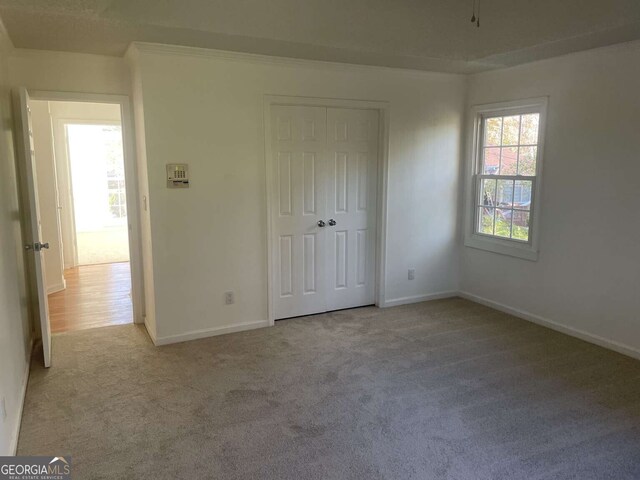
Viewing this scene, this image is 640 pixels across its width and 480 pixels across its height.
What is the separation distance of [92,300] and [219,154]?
2598 mm

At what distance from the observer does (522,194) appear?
4551mm

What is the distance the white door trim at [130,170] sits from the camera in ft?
12.8

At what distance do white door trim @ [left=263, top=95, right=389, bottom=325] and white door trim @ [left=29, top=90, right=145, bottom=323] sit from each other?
1.19 metres

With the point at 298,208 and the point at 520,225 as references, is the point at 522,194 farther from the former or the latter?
the point at 298,208

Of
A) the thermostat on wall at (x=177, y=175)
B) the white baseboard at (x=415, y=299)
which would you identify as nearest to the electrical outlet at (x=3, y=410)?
the thermostat on wall at (x=177, y=175)

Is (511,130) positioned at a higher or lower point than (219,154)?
higher

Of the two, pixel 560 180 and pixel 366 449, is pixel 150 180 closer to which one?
pixel 366 449

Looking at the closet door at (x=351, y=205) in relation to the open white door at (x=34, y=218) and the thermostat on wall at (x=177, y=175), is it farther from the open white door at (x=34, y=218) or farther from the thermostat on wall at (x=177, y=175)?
the open white door at (x=34, y=218)

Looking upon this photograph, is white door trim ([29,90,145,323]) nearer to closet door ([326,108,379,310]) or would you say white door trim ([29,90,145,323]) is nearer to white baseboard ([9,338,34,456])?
white baseboard ([9,338,34,456])

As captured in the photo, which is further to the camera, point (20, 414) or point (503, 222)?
point (503, 222)

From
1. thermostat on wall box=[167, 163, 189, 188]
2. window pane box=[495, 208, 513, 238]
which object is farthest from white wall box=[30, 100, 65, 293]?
window pane box=[495, 208, 513, 238]

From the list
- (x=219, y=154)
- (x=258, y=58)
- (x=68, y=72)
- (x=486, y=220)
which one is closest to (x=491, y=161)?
(x=486, y=220)

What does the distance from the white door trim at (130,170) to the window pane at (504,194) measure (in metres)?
3.52

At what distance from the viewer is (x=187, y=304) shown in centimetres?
404
